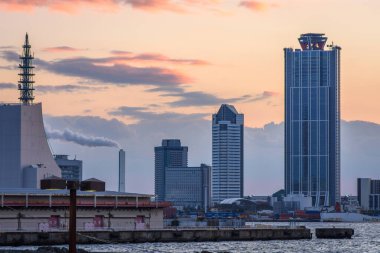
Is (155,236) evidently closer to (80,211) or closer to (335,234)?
(80,211)

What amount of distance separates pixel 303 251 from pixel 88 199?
30174 mm

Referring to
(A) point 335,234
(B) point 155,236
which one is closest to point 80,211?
(B) point 155,236

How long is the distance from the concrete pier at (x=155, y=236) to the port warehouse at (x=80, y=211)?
4.76 meters

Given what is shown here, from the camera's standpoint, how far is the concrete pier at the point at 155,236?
117 meters

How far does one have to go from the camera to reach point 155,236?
424 feet

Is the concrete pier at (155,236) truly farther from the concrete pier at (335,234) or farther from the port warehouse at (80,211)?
the concrete pier at (335,234)

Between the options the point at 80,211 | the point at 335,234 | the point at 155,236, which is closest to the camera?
the point at 155,236

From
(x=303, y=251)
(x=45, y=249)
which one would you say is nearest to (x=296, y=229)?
(x=303, y=251)

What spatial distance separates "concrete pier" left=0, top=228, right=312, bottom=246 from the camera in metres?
117

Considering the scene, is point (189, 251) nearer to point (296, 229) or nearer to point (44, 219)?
point (44, 219)

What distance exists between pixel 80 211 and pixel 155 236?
32.4ft

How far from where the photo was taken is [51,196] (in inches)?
5007

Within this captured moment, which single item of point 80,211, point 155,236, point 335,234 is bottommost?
point 335,234

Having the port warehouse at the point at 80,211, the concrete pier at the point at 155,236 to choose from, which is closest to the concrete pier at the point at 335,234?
the concrete pier at the point at 155,236
